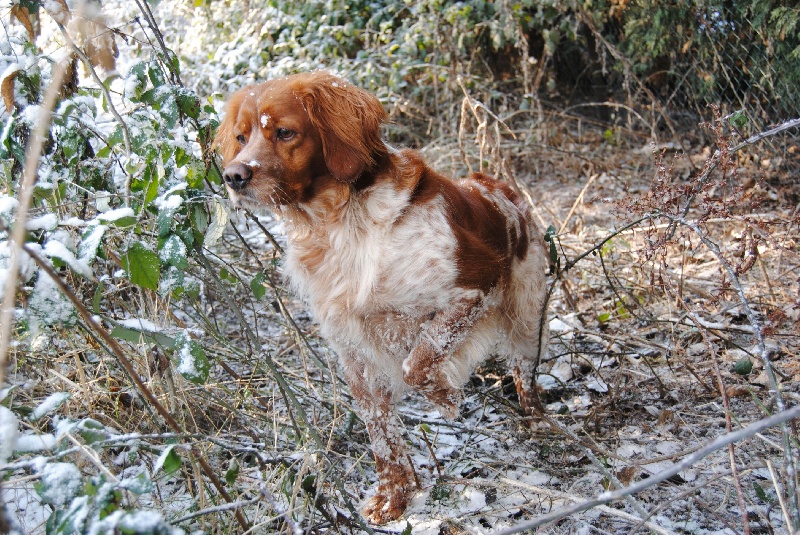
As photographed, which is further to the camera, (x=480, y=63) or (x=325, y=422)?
(x=480, y=63)

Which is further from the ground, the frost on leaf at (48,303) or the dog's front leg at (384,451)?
the frost on leaf at (48,303)

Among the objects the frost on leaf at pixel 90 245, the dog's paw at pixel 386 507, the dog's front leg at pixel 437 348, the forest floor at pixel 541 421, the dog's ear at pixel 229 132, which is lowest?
the dog's paw at pixel 386 507

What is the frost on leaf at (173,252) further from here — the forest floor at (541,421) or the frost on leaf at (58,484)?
the frost on leaf at (58,484)

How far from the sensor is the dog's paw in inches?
94.9

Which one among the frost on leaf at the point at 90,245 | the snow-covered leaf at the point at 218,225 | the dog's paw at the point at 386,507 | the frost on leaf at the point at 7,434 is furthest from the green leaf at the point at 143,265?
the dog's paw at the point at 386,507

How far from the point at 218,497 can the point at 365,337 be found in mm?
738

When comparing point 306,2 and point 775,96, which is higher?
point 306,2

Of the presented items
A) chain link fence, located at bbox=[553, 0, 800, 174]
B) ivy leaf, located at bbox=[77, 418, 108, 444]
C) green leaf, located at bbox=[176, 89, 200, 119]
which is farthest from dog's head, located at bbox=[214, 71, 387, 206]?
chain link fence, located at bbox=[553, 0, 800, 174]

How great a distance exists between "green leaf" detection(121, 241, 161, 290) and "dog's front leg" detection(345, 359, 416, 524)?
Result: 84cm

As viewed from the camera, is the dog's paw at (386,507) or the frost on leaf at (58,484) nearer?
the frost on leaf at (58,484)

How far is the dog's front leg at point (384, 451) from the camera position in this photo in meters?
2.44

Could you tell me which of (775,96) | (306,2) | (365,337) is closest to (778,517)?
(365,337)

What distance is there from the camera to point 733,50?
476 centimetres

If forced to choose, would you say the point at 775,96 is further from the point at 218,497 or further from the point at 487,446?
the point at 218,497
